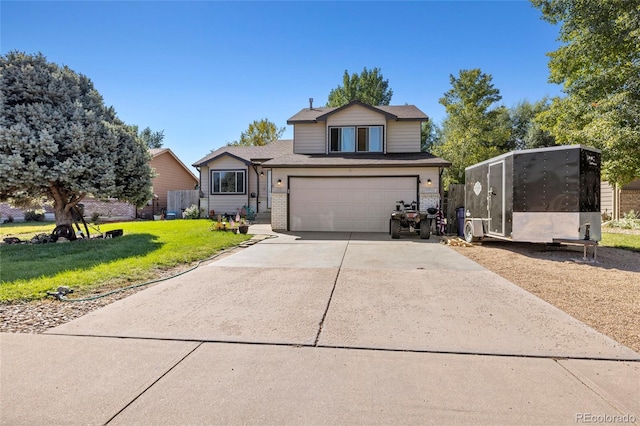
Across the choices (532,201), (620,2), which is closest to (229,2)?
(532,201)

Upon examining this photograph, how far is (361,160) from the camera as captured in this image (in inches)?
532

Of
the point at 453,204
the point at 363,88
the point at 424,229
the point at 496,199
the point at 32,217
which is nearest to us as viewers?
the point at 496,199

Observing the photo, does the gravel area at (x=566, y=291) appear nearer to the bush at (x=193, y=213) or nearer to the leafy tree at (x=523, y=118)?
the bush at (x=193, y=213)

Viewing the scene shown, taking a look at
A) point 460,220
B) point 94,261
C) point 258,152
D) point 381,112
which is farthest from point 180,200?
point 460,220

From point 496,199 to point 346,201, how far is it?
597cm

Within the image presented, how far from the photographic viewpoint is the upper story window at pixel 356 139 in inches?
598

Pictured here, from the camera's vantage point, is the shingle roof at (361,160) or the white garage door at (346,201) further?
the white garage door at (346,201)

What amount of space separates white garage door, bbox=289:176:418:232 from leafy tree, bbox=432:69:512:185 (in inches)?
482

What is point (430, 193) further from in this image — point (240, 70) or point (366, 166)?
point (240, 70)

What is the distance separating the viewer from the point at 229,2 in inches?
378

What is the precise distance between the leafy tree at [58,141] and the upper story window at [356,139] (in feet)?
27.8

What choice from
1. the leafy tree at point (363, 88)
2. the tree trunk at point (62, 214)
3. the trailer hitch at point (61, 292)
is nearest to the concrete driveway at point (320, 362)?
the trailer hitch at point (61, 292)

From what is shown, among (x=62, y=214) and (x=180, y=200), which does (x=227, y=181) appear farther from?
(x=62, y=214)

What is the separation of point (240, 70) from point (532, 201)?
1203cm
